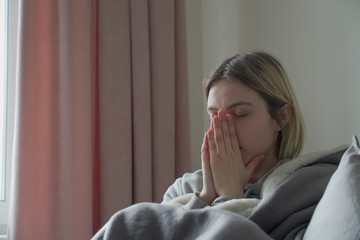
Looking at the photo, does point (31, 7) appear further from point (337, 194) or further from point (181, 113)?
point (337, 194)

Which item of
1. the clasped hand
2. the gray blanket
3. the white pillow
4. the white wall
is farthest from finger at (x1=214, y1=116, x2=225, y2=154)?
the white wall

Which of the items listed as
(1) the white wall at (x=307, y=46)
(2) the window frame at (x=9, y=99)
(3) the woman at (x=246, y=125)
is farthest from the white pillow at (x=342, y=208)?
(2) the window frame at (x=9, y=99)

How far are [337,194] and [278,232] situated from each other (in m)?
0.16

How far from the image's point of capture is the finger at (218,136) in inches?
45.4

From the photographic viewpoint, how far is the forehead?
1131 mm

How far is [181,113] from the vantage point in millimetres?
1946

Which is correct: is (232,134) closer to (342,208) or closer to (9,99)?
(342,208)

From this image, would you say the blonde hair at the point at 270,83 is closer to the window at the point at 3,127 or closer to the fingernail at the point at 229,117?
the fingernail at the point at 229,117

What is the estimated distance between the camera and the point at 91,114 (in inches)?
72.4

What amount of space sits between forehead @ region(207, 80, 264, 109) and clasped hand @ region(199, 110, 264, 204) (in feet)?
0.10

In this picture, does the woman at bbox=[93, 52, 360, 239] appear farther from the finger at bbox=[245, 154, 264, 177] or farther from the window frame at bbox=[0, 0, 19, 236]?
the window frame at bbox=[0, 0, 19, 236]

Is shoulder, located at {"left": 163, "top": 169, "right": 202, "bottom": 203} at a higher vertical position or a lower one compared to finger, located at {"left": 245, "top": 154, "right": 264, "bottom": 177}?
lower

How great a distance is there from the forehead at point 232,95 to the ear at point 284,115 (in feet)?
0.25

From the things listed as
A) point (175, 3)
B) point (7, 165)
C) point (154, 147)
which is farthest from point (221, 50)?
point (7, 165)
